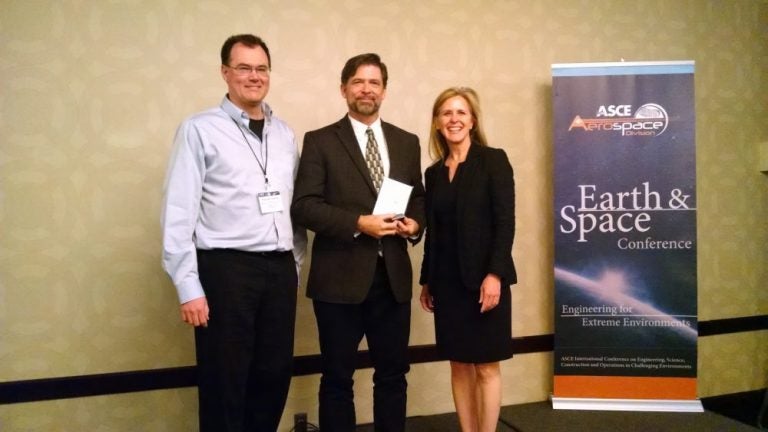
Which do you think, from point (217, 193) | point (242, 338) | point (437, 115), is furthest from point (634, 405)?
point (217, 193)

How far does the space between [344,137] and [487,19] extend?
60.6 inches

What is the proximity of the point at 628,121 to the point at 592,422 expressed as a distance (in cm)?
172

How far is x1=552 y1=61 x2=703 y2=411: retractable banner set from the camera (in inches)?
105

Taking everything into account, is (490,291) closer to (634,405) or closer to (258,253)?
(258,253)

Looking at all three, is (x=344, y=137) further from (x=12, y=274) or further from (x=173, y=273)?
(x=12, y=274)

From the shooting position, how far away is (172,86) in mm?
2316

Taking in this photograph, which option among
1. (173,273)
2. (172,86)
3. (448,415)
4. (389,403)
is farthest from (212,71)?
(448,415)

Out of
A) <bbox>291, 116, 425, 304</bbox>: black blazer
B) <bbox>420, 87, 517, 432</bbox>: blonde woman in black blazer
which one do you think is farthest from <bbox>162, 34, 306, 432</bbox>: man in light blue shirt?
<bbox>420, 87, 517, 432</bbox>: blonde woman in black blazer

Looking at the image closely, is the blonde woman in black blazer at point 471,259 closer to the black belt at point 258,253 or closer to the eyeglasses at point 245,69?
the black belt at point 258,253

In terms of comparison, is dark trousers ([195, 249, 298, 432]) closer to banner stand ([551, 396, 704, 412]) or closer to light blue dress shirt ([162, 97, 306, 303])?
light blue dress shirt ([162, 97, 306, 303])

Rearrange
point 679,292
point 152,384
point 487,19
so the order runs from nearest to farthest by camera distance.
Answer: point 152,384 < point 679,292 < point 487,19

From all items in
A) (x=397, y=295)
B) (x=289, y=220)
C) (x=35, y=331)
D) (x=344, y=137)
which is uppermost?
(x=344, y=137)

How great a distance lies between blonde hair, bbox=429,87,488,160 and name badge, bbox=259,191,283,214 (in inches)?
31.8

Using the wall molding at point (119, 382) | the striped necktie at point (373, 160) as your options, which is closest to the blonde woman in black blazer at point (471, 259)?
the wall molding at point (119, 382)
